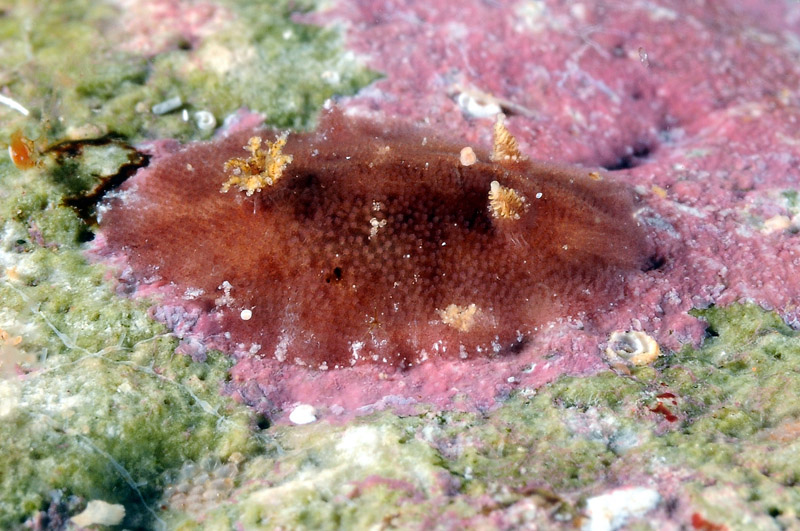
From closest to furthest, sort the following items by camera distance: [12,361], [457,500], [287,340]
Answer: [457,500] → [12,361] → [287,340]

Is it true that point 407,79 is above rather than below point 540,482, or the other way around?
above

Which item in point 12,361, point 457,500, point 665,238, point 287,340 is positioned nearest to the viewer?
point 457,500

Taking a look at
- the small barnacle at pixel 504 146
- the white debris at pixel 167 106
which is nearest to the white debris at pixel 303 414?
the small barnacle at pixel 504 146

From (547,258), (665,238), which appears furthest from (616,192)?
(547,258)

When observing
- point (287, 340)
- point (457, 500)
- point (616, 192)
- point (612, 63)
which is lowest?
point (287, 340)

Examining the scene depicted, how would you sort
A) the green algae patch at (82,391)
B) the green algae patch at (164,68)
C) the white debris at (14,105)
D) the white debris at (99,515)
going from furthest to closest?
the green algae patch at (164,68) < the white debris at (14,105) < the green algae patch at (82,391) < the white debris at (99,515)

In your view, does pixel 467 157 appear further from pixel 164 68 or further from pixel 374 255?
Result: pixel 164 68

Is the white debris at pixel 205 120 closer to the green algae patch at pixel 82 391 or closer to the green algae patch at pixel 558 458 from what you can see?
the green algae patch at pixel 82 391

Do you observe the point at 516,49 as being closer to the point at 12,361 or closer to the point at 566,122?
the point at 566,122
